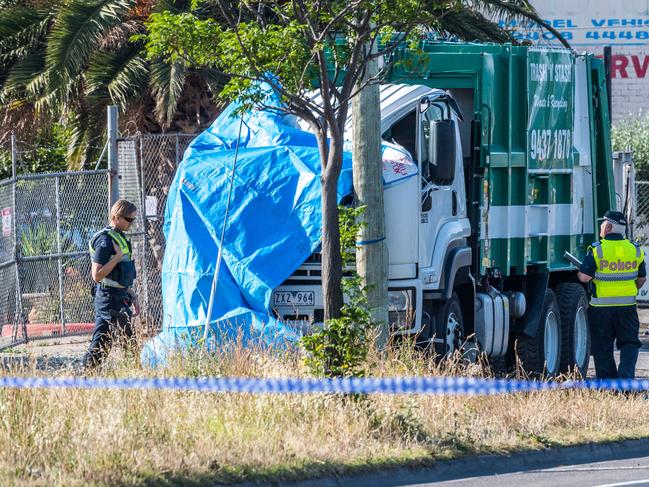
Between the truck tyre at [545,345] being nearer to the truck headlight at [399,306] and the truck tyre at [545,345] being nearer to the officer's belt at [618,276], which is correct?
the officer's belt at [618,276]

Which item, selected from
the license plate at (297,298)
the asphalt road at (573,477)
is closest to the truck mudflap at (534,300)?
the license plate at (297,298)

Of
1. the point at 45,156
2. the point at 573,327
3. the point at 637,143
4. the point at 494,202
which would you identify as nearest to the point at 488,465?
the point at 494,202

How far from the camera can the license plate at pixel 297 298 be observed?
10.8 meters

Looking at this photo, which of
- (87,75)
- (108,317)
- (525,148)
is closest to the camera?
(108,317)

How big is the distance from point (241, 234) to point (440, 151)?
1.91 m

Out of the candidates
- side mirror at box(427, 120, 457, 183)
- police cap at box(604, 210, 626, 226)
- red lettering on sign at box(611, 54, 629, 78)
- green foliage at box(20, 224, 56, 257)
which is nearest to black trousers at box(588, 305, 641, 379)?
police cap at box(604, 210, 626, 226)

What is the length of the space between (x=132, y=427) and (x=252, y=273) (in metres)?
2.95

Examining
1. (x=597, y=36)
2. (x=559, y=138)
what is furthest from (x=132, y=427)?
(x=597, y=36)

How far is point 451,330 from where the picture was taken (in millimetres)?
11781

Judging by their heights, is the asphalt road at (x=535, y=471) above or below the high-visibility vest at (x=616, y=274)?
below

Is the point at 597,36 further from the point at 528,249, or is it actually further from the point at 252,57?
the point at 252,57

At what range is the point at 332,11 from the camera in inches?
351

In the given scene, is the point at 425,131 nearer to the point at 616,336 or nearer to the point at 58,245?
the point at 616,336

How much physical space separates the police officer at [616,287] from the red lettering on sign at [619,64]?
18.6m
